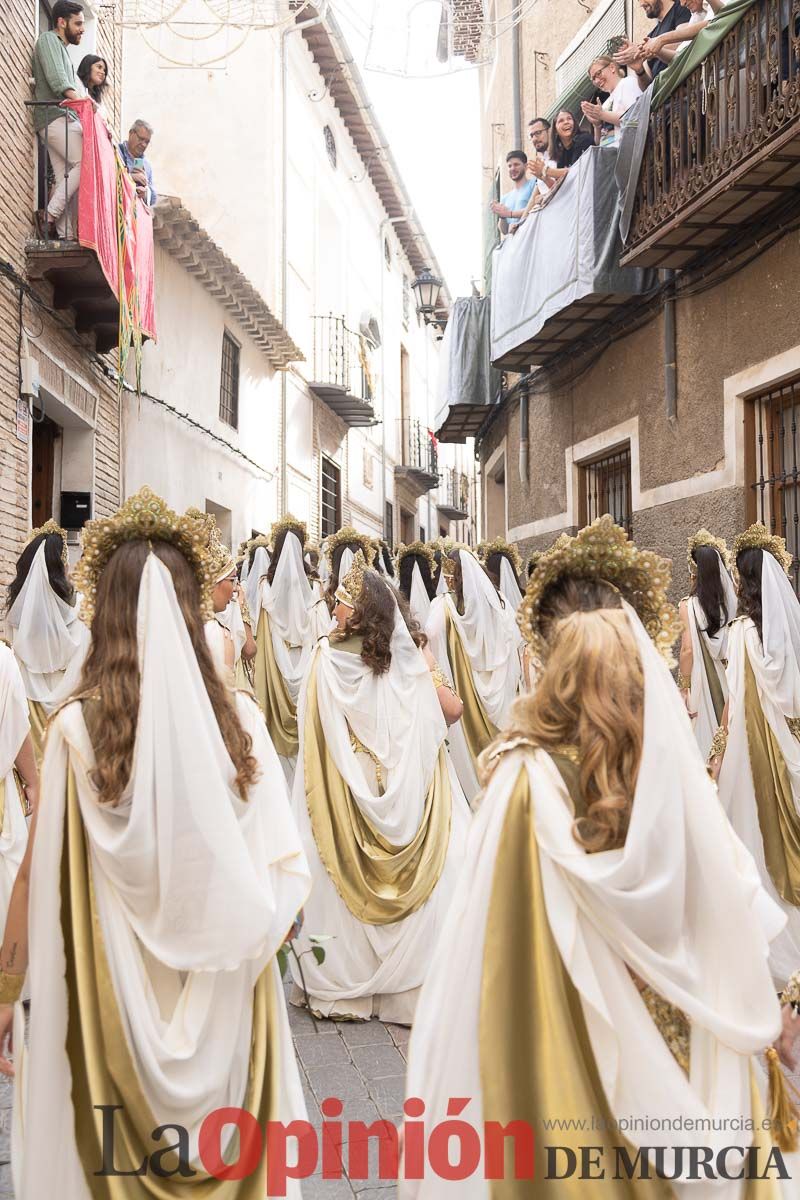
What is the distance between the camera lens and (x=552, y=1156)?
2078mm

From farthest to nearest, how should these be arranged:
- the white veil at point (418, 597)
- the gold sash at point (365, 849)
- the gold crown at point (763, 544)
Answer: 1. the white veil at point (418, 597)
2. the gold crown at point (763, 544)
3. the gold sash at point (365, 849)

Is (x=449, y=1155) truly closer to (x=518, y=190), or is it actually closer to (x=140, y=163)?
(x=140, y=163)

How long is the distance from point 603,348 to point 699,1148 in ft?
31.4

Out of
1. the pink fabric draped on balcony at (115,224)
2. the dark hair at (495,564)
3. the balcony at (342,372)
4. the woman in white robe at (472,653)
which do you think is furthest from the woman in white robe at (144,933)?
the balcony at (342,372)

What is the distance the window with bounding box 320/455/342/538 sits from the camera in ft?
70.3

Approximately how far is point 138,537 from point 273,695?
7050mm

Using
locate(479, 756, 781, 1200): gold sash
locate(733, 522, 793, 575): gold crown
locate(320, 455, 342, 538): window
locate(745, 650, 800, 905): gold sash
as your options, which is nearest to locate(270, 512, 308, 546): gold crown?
locate(733, 522, 793, 575): gold crown

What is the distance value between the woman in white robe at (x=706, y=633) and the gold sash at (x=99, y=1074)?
4.57 metres

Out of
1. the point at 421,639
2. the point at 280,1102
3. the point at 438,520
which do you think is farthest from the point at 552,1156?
the point at 438,520

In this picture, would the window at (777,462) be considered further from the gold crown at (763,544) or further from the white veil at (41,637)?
the white veil at (41,637)

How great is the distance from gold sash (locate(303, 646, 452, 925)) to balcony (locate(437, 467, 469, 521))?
30.0 metres

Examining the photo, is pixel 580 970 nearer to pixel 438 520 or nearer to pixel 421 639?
pixel 421 639

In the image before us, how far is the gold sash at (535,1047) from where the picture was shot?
207 centimetres

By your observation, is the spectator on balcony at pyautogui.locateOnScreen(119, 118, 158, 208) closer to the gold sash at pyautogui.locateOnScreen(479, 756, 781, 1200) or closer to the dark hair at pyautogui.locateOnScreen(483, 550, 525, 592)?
the dark hair at pyautogui.locateOnScreen(483, 550, 525, 592)
